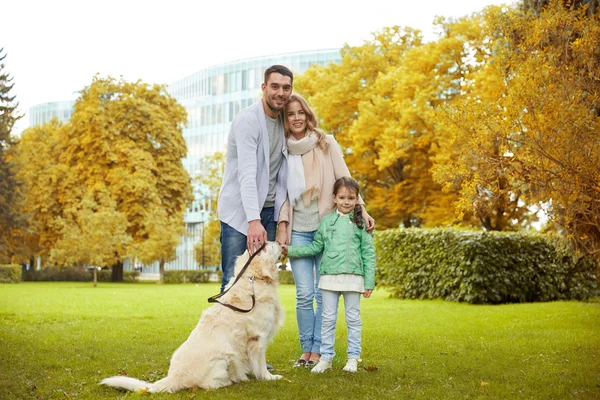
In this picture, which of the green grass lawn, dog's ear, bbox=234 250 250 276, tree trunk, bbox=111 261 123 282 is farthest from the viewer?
tree trunk, bbox=111 261 123 282

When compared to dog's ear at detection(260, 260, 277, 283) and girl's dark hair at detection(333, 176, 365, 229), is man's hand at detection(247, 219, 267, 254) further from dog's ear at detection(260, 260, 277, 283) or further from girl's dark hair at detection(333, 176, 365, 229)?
girl's dark hair at detection(333, 176, 365, 229)

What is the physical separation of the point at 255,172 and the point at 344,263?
131cm

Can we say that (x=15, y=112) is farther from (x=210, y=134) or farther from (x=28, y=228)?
(x=210, y=134)

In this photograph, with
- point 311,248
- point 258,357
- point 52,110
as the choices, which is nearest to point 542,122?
point 311,248

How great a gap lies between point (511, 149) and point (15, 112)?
41552mm

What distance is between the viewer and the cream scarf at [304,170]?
6574mm

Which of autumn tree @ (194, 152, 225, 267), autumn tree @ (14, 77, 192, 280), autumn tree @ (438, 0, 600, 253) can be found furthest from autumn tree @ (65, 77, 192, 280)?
autumn tree @ (438, 0, 600, 253)

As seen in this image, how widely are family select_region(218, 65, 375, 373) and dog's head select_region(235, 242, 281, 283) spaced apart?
26 cm

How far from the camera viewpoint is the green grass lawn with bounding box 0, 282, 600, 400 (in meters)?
5.79

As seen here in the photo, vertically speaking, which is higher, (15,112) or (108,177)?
(15,112)

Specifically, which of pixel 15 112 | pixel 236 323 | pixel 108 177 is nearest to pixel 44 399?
pixel 236 323

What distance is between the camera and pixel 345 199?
21.5 feet

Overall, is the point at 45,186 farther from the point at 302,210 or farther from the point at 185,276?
the point at 302,210

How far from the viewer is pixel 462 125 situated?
9.88 metres
